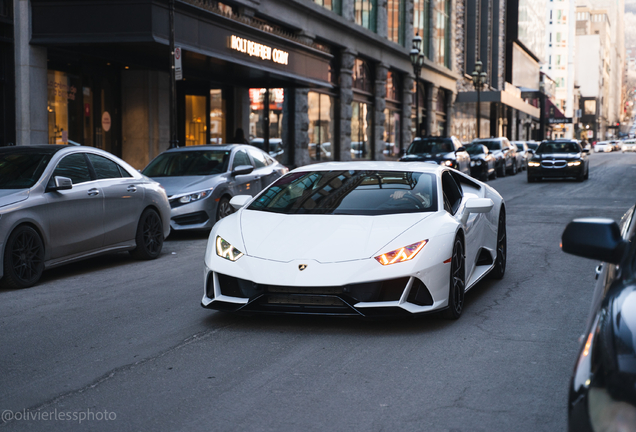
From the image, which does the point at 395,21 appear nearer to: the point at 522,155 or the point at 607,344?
the point at 522,155

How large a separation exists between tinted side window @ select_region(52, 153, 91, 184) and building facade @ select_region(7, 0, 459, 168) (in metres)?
7.82

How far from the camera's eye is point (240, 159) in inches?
553

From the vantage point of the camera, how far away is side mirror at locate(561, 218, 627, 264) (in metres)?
3.00

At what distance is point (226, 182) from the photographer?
1313 centimetres

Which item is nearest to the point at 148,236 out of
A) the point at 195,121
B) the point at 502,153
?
the point at 195,121

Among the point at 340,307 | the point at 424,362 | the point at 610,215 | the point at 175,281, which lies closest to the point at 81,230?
the point at 175,281

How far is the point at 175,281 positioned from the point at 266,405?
4.41m

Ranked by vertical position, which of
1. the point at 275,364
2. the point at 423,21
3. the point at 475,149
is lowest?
the point at 275,364

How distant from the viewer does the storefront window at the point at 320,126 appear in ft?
99.9

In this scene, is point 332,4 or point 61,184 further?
point 332,4

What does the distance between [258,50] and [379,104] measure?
16.7 metres

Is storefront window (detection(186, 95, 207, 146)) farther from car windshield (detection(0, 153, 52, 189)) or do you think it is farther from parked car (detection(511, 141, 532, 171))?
parked car (detection(511, 141, 532, 171))

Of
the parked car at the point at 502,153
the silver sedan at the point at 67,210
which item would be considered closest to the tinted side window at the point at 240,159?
the silver sedan at the point at 67,210

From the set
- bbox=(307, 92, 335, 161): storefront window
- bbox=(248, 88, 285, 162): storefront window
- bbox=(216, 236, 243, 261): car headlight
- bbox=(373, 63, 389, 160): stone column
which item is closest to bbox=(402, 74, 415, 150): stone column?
bbox=(373, 63, 389, 160): stone column
